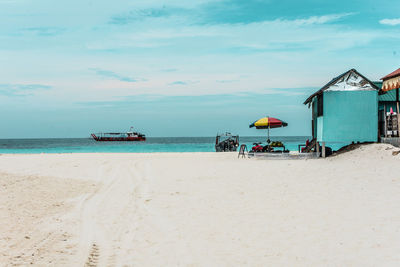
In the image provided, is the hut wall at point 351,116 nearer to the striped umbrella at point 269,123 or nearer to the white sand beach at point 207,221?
the striped umbrella at point 269,123

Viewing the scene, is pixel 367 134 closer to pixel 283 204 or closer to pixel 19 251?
pixel 283 204

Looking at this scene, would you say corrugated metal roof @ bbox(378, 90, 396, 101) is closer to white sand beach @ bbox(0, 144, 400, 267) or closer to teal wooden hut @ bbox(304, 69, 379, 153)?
teal wooden hut @ bbox(304, 69, 379, 153)

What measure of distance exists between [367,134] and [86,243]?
19092mm

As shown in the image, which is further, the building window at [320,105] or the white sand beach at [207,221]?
the building window at [320,105]

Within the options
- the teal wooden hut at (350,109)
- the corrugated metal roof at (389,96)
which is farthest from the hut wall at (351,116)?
the corrugated metal roof at (389,96)

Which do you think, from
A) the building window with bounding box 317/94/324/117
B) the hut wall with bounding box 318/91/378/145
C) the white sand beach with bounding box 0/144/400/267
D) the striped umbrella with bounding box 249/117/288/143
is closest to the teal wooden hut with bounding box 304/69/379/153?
the hut wall with bounding box 318/91/378/145

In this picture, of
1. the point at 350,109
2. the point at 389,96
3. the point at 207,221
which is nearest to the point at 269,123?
the point at 350,109

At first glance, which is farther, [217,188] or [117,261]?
[217,188]

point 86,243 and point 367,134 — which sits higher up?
point 367,134

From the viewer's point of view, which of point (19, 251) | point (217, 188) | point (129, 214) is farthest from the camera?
point (217, 188)

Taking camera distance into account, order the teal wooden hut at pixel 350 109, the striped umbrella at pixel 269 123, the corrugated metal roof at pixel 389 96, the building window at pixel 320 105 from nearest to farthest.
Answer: the teal wooden hut at pixel 350 109
the building window at pixel 320 105
the corrugated metal roof at pixel 389 96
the striped umbrella at pixel 269 123

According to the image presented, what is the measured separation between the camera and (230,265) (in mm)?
5734

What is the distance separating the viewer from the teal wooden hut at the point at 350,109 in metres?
21.9

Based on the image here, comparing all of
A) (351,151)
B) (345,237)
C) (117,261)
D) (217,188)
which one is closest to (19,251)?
(117,261)
